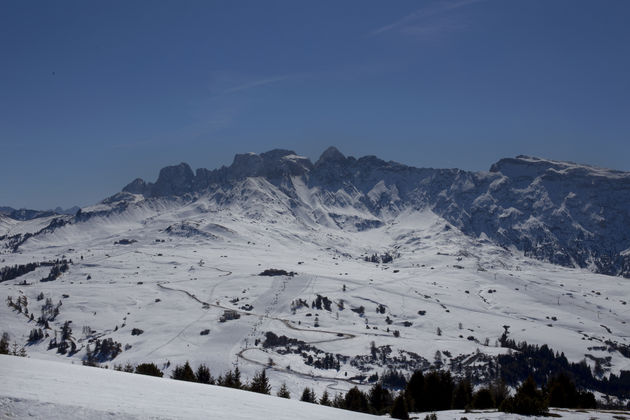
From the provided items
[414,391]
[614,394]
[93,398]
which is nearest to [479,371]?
[614,394]

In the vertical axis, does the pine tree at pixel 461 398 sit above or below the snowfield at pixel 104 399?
below

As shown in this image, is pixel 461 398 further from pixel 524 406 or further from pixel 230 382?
pixel 230 382

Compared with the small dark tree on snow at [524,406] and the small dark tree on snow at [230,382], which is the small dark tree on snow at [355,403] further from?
the small dark tree on snow at [524,406]

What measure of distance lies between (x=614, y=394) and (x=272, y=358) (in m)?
145

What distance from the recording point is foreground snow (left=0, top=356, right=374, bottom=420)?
63.4 ft

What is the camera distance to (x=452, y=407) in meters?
78.2

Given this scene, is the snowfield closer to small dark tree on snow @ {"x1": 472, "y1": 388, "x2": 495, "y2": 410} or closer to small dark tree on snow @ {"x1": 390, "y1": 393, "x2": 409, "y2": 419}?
small dark tree on snow @ {"x1": 390, "y1": 393, "x2": 409, "y2": 419}

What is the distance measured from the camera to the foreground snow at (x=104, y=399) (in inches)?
761

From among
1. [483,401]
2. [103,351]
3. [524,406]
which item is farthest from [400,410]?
[103,351]

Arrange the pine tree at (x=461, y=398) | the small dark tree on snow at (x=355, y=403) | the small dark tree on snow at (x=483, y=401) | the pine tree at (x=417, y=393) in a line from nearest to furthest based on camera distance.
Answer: the small dark tree on snow at (x=483, y=401) < the pine tree at (x=417, y=393) < the pine tree at (x=461, y=398) < the small dark tree on snow at (x=355, y=403)

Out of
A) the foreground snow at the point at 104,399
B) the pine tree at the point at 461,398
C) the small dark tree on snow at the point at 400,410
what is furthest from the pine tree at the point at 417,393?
the foreground snow at the point at 104,399

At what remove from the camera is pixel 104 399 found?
22.2 metres

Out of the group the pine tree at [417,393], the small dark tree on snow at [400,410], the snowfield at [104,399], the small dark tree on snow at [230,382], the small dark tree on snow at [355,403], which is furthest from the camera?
the small dark tree on snow at [355,403]

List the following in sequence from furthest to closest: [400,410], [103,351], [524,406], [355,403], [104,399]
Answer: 1. [103,351]
2. [355,403]
3. [400,410]
4. [524,406]
5. [104,399]
